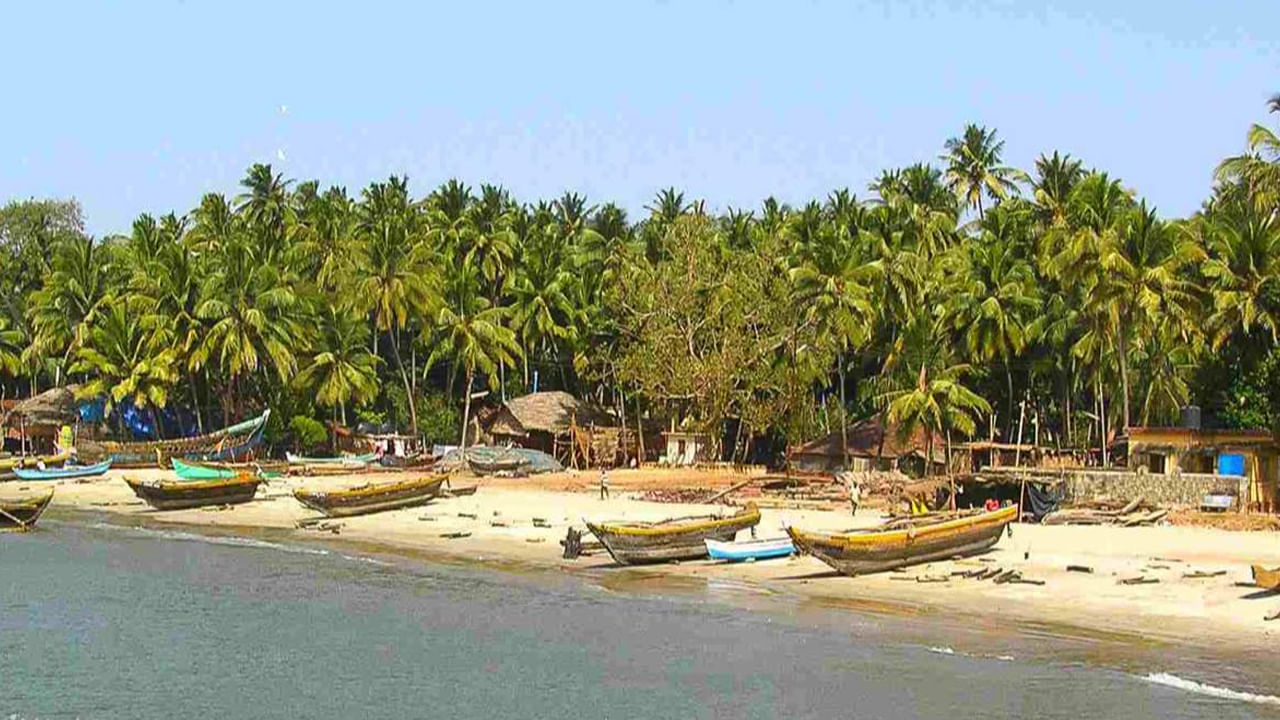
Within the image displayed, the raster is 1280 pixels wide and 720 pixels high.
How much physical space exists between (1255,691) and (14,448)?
250ft

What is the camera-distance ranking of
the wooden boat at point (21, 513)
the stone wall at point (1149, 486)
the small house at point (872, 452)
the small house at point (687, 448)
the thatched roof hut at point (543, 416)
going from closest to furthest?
the stone wall at point (1149, 486) → the wooden boat at point (21, 513) → the small house at point (872, 452) → the small house at point (687, 448) → the thatched roof hut at point (543, 416)

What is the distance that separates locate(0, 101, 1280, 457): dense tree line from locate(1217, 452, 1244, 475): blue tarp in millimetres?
1918

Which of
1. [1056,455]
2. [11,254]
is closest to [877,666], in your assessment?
[1056,455]

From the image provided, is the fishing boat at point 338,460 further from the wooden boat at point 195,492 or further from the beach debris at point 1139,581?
the beach debris at point 1139,581

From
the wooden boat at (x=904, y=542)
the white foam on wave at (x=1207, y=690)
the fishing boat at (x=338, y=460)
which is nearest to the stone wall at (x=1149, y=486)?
the wooden boat at (x=904, y=542)

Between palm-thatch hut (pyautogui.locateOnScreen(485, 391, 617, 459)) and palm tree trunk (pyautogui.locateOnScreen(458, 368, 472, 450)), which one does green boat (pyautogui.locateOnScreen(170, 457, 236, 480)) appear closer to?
palm tree trunk (pyautogui.locateOnScreen(458, 368, 472, 450))

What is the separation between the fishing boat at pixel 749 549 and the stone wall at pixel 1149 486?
1163 cm

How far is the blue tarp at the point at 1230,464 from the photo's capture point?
4256 cm

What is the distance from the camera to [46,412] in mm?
78875

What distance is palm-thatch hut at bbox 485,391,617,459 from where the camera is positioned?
72438 millimetres

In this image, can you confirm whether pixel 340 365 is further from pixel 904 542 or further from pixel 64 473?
pixel 904 542

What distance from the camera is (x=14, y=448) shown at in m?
83.7

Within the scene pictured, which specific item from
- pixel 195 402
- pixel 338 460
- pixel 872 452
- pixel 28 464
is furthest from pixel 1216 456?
pixel 28 464

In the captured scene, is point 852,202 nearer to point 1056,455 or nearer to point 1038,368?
point 1038,368
